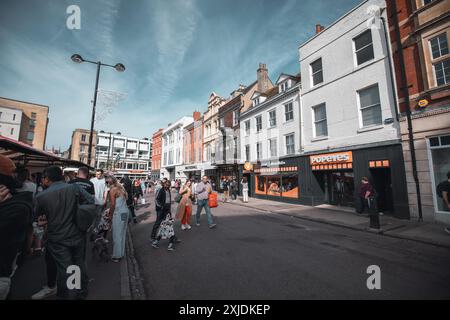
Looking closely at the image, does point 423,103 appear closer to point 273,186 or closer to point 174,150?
point 273,186

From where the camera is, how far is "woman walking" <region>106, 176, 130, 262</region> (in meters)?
4.73

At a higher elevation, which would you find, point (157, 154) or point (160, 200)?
point (157, 154)

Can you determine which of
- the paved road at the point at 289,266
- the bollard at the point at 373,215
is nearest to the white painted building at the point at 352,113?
the bollard at the point at 373,215

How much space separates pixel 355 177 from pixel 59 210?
12.7m

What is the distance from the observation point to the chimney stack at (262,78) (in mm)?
22781

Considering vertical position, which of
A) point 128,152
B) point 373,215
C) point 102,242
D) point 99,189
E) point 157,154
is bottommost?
point 102,242

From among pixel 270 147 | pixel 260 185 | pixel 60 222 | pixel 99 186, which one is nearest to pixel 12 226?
pixel 60 222

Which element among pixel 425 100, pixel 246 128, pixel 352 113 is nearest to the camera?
pixel 425 100

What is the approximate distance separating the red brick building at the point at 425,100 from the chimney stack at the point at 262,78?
1370cm

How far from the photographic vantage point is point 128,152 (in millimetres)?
66375

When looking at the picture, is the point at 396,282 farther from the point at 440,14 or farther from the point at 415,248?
the point at 440,14

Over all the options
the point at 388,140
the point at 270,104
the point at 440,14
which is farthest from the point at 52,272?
the point at 270,104
